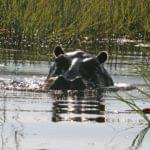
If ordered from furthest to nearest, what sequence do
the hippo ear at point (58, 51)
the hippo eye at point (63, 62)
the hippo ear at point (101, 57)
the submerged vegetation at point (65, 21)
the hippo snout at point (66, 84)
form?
the submerged vegetation at point (65, 21)
the hippo ear at point (58, 51)
the hippo ear at point (101, 57)
the hippo eye at point (63, 62)
the hippo snout at point (66, 84)

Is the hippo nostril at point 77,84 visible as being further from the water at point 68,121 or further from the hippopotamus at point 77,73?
the water at point 68,121

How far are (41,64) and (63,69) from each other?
10.4ft

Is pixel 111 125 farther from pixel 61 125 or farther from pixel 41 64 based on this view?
pixel 41 64

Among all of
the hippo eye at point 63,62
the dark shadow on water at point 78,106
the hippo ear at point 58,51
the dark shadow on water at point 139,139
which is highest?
the hippo ear at point 58,51

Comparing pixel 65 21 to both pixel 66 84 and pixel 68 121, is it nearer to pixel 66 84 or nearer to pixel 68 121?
pixel 66 84

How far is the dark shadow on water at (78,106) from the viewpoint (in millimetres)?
7441

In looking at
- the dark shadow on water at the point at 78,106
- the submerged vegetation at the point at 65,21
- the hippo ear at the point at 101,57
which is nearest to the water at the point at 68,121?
the dark shadow on water at the point at 78,106

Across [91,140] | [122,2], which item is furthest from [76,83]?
[122,2]

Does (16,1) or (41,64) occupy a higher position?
(16,1)

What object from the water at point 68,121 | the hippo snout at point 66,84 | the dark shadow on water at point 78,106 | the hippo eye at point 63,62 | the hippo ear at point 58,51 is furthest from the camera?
the hippo ear at point 58,51

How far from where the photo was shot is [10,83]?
434 inches

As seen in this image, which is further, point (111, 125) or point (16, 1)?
point (16, 1)

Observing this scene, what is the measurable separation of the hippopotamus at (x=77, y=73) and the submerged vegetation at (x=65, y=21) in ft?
14.1

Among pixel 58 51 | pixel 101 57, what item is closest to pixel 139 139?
pixel 101 57
